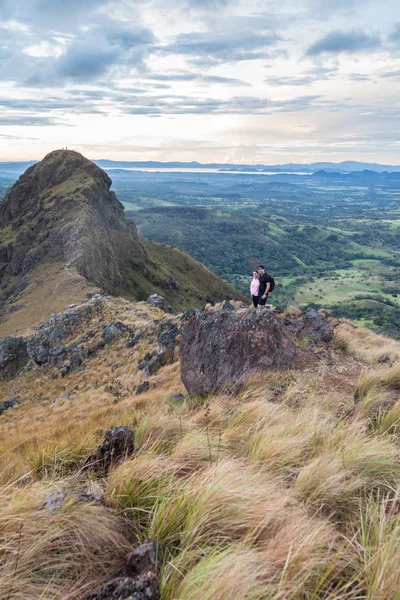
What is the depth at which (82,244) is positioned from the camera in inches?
2813

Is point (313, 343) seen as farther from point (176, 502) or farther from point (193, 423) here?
point (176, 502)

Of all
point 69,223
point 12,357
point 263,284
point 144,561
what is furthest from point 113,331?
point 69,223

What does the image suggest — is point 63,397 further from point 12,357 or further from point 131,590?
point 131,590

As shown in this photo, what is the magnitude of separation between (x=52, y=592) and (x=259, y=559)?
4.32ft

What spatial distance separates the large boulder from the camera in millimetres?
9055

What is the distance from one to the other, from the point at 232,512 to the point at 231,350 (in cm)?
689

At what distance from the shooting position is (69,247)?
2904 inches

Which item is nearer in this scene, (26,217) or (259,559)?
(259,559)

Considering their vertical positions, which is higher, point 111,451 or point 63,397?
point 111,451

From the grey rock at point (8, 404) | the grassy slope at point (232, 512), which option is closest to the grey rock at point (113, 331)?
the grey rock at point (8, 404)

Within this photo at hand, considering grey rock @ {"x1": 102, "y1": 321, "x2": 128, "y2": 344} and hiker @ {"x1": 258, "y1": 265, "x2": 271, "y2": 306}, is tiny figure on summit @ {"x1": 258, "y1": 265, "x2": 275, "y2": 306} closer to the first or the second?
hiker @ {"x1": 258, "y1": 265, "x2": 271, "y2": 306}

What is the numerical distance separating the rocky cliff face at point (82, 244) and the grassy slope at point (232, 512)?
57.6 metres

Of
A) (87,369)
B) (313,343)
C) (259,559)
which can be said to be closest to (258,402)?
(259,559)

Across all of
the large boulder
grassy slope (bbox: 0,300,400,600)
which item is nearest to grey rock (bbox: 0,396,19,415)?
the large boulder
